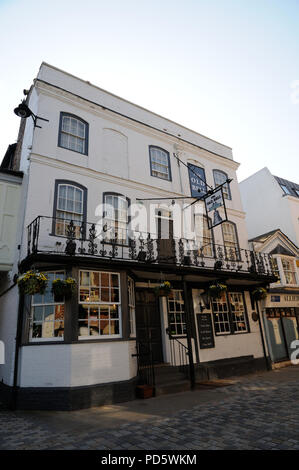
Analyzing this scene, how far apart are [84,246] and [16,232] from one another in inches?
91.0

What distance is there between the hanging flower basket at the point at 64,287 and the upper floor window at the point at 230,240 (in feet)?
27.5

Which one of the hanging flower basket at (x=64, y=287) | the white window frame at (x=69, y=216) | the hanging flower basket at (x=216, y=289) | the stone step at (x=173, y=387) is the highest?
the white window frame at (x=69, y=216)

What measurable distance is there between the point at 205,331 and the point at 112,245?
557 centimetres

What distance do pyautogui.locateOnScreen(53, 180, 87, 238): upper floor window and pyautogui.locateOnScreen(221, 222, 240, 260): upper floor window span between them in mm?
7405

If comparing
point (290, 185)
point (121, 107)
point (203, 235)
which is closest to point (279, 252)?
point (203, 235)

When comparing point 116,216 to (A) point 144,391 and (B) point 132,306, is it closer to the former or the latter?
(B) point 132,306

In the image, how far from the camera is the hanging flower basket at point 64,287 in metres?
7.62

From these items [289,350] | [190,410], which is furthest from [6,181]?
[289,350]

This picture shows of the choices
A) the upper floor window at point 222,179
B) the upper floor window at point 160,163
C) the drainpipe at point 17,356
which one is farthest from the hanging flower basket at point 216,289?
the drainpipe at point 17,356

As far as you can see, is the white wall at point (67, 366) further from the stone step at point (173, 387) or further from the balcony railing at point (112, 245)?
the balcony railing at point (112, 245)

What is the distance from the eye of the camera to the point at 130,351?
8633 millimetres

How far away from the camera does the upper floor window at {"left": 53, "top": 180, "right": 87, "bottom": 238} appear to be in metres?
9.45
